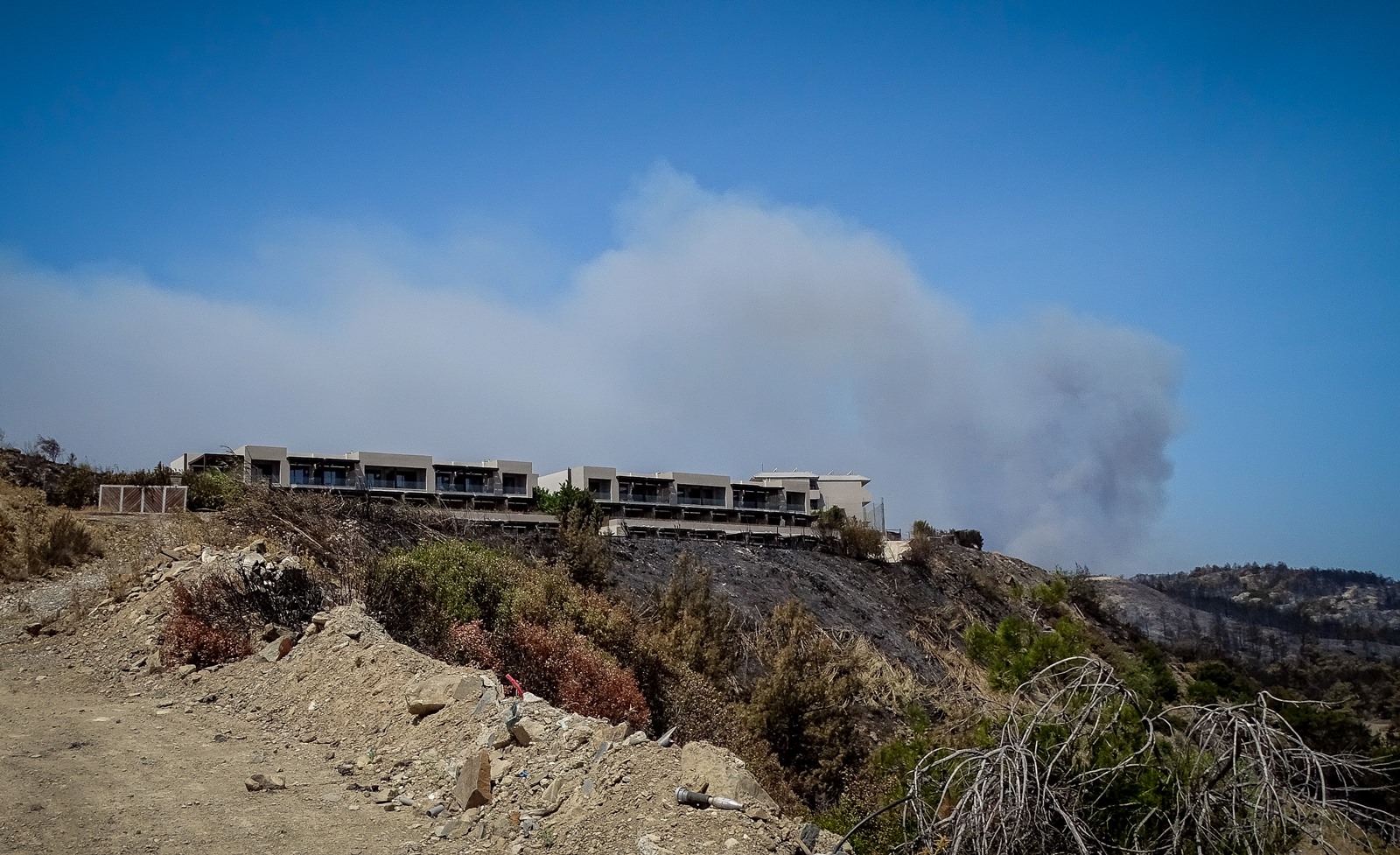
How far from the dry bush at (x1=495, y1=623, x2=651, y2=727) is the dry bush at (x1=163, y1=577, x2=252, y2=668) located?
2994 millimetres

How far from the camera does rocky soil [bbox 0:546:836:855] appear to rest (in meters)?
5.88

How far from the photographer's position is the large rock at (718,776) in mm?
A: 5836

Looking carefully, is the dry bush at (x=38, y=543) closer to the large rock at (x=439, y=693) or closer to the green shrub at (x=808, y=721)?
the large rock at (x=439, y=693)

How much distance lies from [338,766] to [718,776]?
141 inches

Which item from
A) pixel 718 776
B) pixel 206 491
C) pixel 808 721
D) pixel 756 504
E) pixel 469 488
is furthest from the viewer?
pixel 756 504

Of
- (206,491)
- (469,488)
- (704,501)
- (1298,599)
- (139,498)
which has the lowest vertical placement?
(1298,599)

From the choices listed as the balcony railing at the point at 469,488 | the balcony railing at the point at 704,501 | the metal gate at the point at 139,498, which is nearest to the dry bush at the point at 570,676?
the metal gate at the point at 139,498

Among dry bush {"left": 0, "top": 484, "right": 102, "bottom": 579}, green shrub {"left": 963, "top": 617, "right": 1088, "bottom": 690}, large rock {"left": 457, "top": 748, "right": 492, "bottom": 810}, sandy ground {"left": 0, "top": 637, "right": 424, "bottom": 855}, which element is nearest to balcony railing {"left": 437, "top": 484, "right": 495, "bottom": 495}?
dry bush {"left": 0, "top": 484, "right": 102, "bottom": 579}

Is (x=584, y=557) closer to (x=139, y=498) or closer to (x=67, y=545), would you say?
(x=67, y=545)

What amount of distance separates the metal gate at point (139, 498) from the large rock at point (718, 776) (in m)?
19.1

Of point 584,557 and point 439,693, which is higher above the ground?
point 584,557

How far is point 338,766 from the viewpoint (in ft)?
25.4

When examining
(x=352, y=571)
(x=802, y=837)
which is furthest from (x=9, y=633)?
(x=802, y=837)

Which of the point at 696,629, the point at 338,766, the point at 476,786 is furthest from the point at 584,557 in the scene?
the point at 476,786
